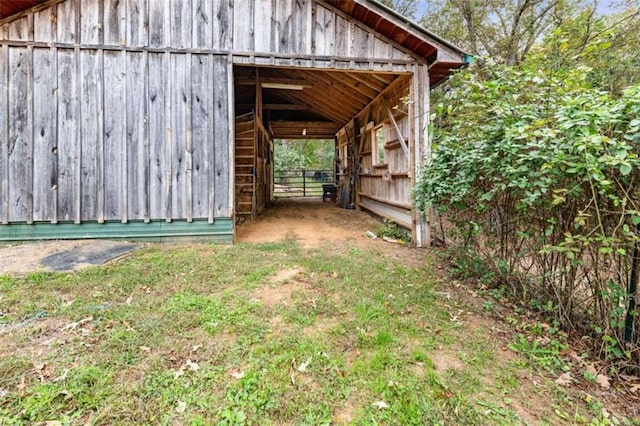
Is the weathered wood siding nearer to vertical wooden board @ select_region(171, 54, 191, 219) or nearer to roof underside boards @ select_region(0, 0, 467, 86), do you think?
vertical wooden board @ select_region(171, 54, 191, 219)

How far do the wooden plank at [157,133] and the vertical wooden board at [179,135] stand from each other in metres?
0.13

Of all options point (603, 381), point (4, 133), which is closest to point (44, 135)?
point (4, 133)

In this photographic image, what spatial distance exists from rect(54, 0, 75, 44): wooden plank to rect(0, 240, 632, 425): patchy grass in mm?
3452

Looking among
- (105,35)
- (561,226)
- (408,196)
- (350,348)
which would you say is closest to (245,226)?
(408,196)

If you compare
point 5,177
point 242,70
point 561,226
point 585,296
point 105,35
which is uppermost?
point 242,70

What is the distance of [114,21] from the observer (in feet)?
14.8

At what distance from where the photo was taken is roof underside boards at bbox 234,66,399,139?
7.20m

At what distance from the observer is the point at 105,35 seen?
→ 4.52 m

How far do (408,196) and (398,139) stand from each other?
1175mm

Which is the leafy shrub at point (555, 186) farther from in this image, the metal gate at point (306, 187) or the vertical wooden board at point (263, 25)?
the metal gate at point (306, 187)

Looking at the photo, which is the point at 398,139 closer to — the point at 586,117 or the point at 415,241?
the point at 415,241

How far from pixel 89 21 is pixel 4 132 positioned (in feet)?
6.47

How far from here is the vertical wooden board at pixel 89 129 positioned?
4.50 m

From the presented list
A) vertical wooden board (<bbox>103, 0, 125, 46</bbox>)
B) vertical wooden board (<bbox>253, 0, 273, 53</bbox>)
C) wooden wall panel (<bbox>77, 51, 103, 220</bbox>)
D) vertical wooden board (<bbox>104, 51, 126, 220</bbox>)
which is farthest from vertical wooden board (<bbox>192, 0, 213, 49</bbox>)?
wooden wall panel (<bbox>77, 51, 103, 220</bbox>)
